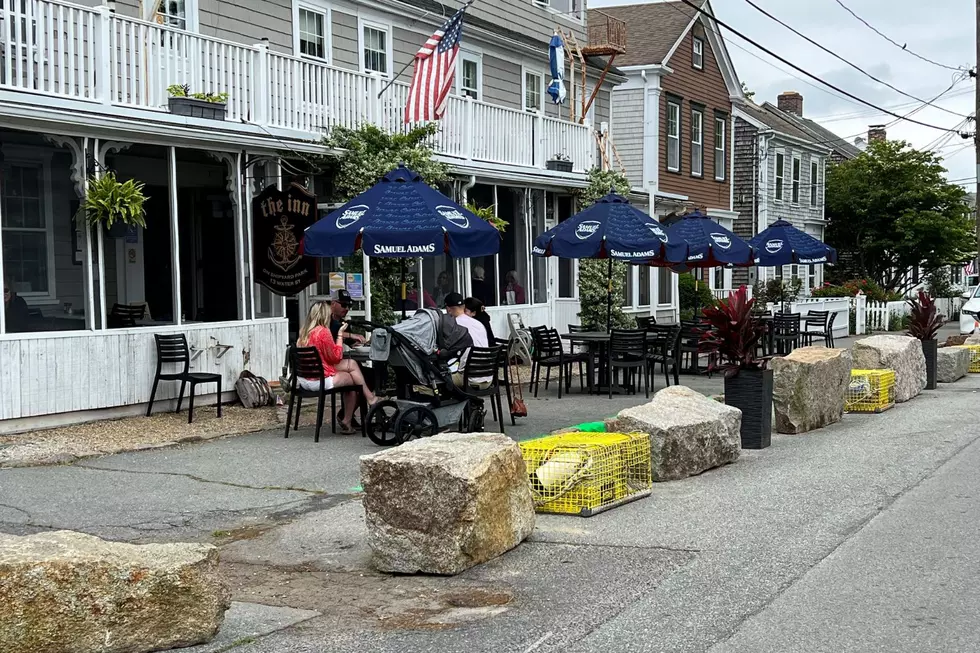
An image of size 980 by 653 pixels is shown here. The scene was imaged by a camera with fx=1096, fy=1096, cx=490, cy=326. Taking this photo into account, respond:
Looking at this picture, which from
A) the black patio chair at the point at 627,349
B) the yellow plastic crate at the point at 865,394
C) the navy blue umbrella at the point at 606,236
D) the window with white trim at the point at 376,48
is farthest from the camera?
the window with white trim at the point at 376,48

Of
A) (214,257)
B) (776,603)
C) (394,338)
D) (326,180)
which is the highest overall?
(326,180)

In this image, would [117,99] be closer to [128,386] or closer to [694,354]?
[128,386]

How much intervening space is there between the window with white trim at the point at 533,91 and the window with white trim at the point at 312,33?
6.81m

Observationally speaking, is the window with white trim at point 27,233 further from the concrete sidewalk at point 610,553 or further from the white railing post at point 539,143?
the white railing post at point 539,143

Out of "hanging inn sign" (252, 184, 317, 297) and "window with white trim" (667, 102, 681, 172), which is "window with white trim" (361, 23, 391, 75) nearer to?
"hanging inn sign" (252, 184, 317, 297)

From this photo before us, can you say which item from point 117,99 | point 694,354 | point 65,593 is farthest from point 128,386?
point 694,354

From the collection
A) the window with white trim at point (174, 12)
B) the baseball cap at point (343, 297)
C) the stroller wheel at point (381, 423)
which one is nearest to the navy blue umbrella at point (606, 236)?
the baseball cap at point (343, 297)

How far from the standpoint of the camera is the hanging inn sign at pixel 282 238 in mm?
14234

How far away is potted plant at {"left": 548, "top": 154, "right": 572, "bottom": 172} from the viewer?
21.8 m

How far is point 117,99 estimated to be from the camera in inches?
505

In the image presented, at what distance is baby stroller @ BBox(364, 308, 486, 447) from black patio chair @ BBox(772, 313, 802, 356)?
1114cm

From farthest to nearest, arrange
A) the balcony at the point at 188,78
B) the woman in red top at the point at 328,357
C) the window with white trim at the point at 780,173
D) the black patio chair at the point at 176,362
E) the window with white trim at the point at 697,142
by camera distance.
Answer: the window with white trim at the point at 780,173 → the window with white trim at the point at 697,142 → the black patio chair at the point at 176,362 → the balcony at the point at 188,78 → the woman in red top at the point at 328,357

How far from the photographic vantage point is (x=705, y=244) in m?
19.0

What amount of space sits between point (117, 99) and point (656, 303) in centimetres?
1615
